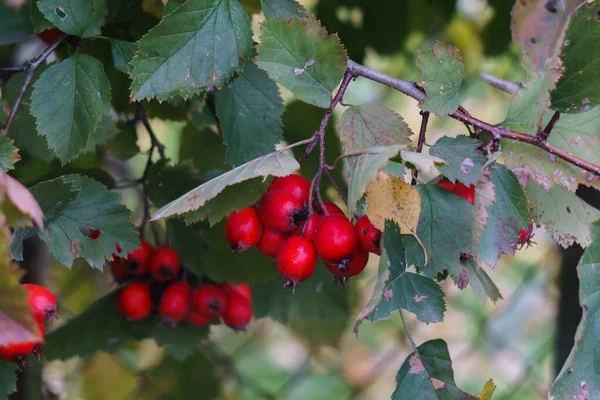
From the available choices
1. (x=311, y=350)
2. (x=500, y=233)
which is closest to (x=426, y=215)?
(x=500, y=233)

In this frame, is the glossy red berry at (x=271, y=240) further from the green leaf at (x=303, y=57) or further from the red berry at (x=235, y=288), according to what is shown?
the red berry at (x=235, y=288)

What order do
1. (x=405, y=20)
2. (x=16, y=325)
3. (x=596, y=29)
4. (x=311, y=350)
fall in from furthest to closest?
(x=311, y=350)
(x=405, y=20)
(x=596, y=29)
(x=16, y=325)

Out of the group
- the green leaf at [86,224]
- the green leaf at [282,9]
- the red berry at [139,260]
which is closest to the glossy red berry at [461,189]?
the green leaf at [282,9]

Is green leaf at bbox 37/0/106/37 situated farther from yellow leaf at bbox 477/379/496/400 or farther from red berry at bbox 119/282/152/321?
yellow leaf at bbox 477/379/496/400

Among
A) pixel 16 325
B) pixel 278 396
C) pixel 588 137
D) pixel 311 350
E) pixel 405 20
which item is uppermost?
pixel 588 137

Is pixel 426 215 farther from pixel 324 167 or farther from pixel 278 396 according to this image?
pixel 278 396

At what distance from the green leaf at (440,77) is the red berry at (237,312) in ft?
1.78

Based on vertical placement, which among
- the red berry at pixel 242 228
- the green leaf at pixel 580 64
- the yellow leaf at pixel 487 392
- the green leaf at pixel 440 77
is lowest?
the yellow leaf at pixel 487 392

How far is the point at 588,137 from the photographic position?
83 centimetres

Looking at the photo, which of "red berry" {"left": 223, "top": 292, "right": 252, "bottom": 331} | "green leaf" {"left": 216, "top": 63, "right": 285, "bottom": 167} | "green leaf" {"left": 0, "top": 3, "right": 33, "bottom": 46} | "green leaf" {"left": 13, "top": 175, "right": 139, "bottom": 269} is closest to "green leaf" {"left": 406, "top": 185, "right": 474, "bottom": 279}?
"green leaf" {"left": 216, "top": 63, "right": 285, "bottom": 167}

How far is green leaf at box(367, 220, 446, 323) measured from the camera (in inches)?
28.3

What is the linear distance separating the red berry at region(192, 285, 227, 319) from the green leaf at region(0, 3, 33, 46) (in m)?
0.49

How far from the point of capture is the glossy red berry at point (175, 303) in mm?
1128

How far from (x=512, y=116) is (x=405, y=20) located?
906 millimetres
